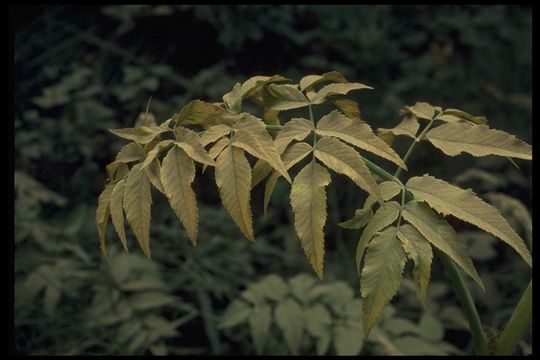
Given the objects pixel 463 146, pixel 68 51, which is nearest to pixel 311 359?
pixel 463 146

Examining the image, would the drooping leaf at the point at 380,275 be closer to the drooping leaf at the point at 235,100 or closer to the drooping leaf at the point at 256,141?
the drooping leaf at the point at 256,141

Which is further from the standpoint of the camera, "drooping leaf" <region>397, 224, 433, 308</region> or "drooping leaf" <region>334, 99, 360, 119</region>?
"drooping leaf" <region>334, 99, 360, 119</region>

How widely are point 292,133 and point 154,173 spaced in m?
0.19

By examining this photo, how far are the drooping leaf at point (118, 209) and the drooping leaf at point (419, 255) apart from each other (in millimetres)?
356

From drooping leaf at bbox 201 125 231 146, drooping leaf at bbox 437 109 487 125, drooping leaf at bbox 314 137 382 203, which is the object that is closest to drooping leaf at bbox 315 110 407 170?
drooping leaf at bbox 314 137 382 203

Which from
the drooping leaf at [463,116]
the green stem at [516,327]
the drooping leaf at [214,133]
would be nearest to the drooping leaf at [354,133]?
the drooping leaf at [214,133]

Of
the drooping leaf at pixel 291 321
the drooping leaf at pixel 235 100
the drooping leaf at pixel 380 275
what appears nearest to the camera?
the drooping leaf at pixel 380 275

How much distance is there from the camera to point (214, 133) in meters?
0.90

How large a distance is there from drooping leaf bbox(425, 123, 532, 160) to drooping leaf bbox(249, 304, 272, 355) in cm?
82

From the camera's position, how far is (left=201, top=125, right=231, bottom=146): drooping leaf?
2.92 feet

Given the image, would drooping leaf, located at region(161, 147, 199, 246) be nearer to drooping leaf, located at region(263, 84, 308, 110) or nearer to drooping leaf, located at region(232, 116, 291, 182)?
drooping leaf, located at region(232, 116, 291, 182)

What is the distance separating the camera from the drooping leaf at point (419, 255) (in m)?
0.81

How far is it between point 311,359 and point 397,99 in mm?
1375

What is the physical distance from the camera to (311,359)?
1823 millimetres
